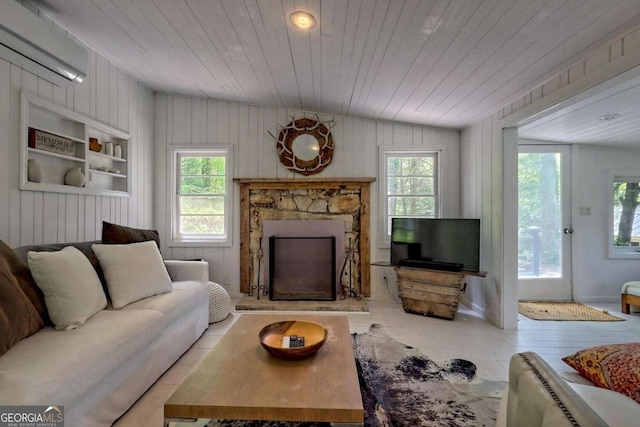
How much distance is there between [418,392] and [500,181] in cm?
226

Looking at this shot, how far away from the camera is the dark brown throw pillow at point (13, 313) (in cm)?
140

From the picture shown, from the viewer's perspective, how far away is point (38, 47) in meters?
2.20

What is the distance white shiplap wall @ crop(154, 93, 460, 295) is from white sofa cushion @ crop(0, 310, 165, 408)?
7.36 feet

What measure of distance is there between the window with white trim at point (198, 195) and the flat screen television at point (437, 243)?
7.64ft

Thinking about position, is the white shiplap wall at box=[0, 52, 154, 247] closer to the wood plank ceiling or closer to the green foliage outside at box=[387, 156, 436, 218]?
the wood plank ceiling

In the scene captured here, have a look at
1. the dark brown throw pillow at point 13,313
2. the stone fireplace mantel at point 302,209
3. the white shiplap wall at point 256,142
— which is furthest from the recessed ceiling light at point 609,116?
the dark brown throw pillow at point 13,313

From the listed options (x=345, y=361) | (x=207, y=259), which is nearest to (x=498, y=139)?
(x=345, y=361)

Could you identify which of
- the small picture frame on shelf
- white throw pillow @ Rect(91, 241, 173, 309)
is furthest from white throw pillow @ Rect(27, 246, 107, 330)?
the small picture frame on shelf

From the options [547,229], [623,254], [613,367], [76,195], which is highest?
[76,195]

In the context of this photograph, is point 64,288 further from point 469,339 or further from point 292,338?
point 469,339

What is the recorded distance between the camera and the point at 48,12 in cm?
240

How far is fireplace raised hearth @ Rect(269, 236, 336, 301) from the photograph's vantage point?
388 centimetres

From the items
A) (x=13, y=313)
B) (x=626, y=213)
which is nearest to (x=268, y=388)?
Answer: (x=13, y=313)

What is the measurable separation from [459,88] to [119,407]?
11.4 ft
